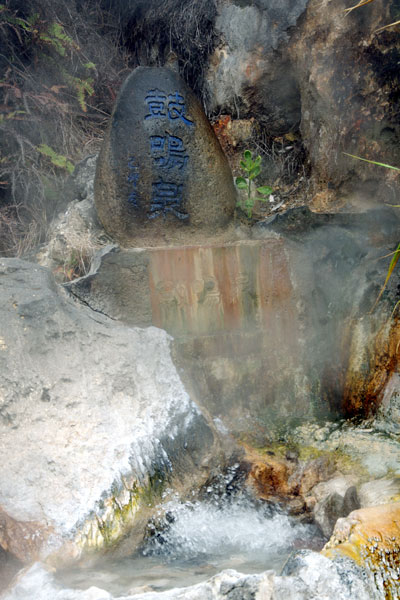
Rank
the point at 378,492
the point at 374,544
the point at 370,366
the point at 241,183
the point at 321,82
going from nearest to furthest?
the point at 374,544, the point at 378,492, the point at 370,366, the point at 321,82, the point at 241,183

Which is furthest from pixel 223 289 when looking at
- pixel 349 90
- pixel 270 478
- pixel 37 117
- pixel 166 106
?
pixel 37 117

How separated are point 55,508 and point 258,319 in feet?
6.26

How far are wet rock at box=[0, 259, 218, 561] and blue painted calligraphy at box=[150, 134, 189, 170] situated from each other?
120cm

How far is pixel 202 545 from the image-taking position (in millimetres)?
2732

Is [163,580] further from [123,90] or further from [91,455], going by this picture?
[123,90]

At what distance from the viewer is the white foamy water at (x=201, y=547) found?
7.41 feet

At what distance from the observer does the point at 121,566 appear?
2.46 metres

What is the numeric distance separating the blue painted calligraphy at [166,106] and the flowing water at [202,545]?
8.50 ft

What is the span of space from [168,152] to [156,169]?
0.16m

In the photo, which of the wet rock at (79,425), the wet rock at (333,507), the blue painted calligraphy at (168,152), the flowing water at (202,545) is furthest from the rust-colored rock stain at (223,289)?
the wet rock at (333,507)

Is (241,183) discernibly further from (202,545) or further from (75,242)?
(202,545)

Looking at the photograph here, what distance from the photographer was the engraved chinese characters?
12.9ft

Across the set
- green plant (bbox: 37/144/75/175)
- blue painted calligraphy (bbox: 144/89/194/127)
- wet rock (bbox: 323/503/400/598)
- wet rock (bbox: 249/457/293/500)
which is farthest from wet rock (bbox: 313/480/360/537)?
green plant (bbox: 37/144/75/175)

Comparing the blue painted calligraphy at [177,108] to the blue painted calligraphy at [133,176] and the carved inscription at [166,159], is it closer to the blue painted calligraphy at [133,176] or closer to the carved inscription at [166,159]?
the carved inscription at [166,159]
